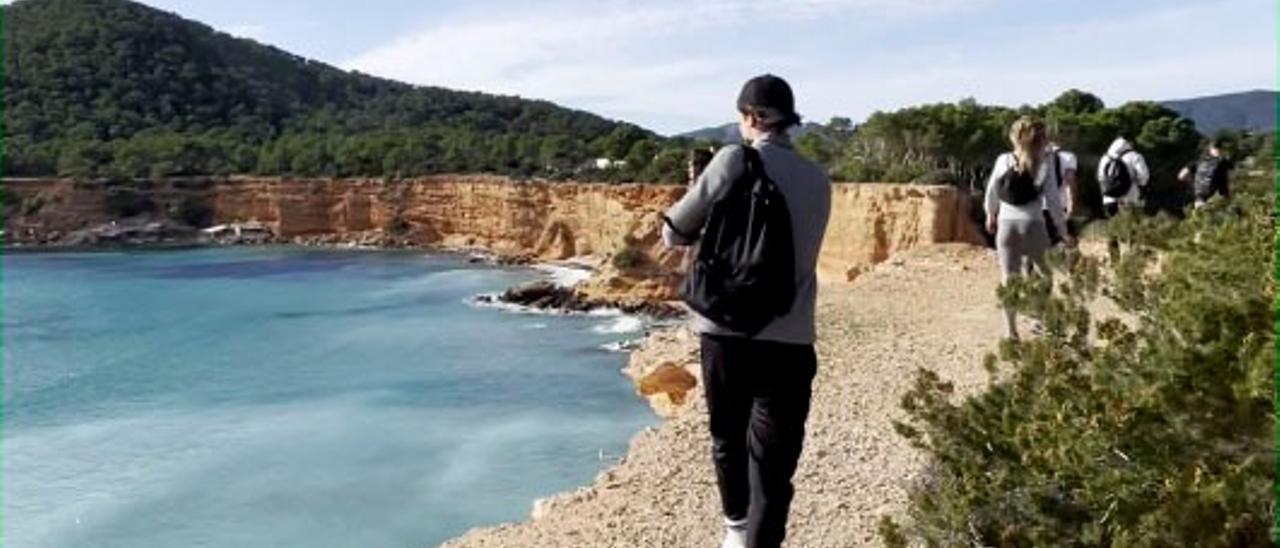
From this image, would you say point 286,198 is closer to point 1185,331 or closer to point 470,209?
point 470,209

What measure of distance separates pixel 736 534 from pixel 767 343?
703 mm

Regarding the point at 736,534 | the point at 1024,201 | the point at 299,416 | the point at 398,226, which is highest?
the point at 1024,201

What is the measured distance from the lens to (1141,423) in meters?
4.48

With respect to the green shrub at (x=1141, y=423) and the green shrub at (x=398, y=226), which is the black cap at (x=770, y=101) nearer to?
the green shrub at (x=1141, y=423)

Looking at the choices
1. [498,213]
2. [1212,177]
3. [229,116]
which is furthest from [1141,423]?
[229,116]

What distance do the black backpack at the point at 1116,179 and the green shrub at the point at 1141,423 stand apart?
5250 millimetres

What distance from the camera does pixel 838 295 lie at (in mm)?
17453

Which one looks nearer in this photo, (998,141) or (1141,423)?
(1141,423)

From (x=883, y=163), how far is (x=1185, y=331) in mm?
34100

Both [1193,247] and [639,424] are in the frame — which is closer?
[1193,247]

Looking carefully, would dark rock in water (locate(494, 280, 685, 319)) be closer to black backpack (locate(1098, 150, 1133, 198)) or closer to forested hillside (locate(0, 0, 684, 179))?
forested hillside (locate(0, 0, 684, 179))

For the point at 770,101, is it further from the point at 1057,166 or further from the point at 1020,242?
the point at 1057,166

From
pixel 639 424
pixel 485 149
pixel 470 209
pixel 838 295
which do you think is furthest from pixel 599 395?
pixel 485 149

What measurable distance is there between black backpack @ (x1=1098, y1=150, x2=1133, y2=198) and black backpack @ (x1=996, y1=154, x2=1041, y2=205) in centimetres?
273
